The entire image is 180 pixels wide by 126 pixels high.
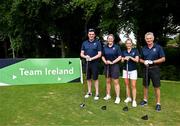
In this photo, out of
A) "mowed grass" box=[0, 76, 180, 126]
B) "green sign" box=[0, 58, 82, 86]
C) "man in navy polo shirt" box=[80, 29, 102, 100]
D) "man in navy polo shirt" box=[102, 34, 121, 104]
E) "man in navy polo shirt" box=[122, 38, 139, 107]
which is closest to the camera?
"mowed grass" box=[0, 76, 180, 126]

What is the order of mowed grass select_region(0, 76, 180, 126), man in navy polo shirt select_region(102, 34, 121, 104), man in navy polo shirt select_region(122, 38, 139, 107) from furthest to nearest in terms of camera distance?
man in navy polo shirt select_region(102, 34, 121, 104)
man in navy polo shirt select_region(122, 38, 139, 107)
mowed grass select_region(0, 76, 180, 126)

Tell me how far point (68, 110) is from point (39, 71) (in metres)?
2.91

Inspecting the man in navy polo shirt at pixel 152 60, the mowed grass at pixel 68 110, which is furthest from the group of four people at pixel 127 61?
the mowed grass at pixel 68 110

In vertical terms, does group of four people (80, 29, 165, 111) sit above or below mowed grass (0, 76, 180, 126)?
above

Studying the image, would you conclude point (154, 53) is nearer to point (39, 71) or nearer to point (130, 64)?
point (130, 64)

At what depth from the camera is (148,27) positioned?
26.4 meters

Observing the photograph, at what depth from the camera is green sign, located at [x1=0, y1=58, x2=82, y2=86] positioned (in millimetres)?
14219

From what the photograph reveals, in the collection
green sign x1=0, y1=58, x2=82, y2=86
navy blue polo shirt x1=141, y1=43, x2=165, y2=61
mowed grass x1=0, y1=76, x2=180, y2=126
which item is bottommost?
mowed grass x1=0, y1=76, x2=180, y2=126

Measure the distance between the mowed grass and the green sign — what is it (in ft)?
1.04

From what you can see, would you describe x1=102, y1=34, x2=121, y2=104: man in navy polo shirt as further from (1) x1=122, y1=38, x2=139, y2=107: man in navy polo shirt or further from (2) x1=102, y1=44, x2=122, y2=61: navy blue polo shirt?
(1) x1=122, y1=38, x2=139, y2=107: man in navy polo shirt

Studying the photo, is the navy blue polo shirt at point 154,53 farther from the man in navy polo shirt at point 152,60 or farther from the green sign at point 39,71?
the green sign at point 39,71

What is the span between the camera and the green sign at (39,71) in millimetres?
14219

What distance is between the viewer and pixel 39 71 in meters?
14.5

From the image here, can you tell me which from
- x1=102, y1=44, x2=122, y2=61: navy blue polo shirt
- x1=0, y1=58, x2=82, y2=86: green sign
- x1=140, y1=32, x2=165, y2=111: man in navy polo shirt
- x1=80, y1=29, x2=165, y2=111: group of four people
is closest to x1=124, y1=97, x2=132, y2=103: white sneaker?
x1=80, y1=29, x2=165, y2=111: group of four people
